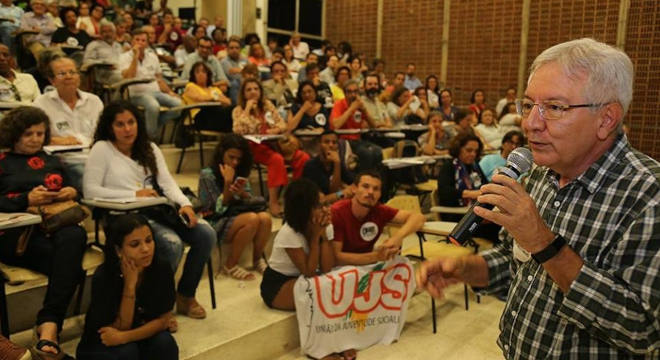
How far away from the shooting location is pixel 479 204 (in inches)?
41.1

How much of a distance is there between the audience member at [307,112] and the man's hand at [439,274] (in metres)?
3.85

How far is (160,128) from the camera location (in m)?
5.51

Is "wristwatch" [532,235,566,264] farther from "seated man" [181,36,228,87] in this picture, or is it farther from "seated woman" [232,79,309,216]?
"seated man" [181,36,228,87]

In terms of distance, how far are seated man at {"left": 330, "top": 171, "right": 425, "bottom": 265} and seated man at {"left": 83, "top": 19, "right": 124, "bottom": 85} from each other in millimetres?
3123

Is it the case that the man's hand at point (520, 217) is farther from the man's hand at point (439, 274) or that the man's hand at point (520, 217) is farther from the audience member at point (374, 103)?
the audience member at point (374, 103)

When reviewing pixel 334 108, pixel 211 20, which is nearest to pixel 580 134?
pixel 334 108

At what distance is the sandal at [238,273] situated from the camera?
11.7 ft

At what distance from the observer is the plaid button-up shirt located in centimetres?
91

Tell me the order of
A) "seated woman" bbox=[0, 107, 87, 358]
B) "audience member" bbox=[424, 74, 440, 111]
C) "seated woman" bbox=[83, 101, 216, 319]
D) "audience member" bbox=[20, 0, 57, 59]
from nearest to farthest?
"seated woman" bbox=[0, 107, 87, 358] → "seated woman" bbox=[83, 101, 216, 319] → "audience member" bbox=[20, 0, 57, 59] → "audience member" bbox=[424, 74, 440, 111]

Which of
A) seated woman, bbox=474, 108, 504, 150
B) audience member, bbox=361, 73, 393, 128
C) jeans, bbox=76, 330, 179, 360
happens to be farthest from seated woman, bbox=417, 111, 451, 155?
jeans, bbox=76, 330, 179, 360

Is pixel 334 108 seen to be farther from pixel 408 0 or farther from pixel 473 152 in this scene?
pixel 408 0

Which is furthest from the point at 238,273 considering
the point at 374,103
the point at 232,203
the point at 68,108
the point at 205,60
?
the point at 205,60

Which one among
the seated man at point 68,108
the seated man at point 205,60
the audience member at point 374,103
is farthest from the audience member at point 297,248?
the seated man at point 205,60

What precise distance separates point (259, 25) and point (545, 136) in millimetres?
9818
